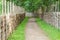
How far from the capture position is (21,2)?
35688mm

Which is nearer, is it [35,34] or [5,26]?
[5,26]

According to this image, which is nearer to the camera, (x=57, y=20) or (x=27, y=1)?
(x=57, y=20)

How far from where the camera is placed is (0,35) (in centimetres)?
923

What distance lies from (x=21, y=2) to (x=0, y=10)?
83.8ft

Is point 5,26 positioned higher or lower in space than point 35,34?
higher

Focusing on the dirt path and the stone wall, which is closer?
the stone wall

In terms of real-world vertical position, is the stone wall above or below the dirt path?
above

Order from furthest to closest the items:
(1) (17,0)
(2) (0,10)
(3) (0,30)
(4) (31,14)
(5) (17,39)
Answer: (4) (31,14), (1) (17,0), (5) (17,39), (2) (0,10), (3) (0,30)

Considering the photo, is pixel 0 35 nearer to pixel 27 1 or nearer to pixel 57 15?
pixel 57 15

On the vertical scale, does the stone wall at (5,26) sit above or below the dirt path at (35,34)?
above

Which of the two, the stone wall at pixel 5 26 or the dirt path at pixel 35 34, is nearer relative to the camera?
the stone wall at pixel 5 26

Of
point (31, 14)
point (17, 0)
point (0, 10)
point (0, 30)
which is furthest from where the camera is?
point (31, 14)

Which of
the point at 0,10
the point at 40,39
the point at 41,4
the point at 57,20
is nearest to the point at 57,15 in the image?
the point at 57,20

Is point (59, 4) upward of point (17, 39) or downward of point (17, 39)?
upward
